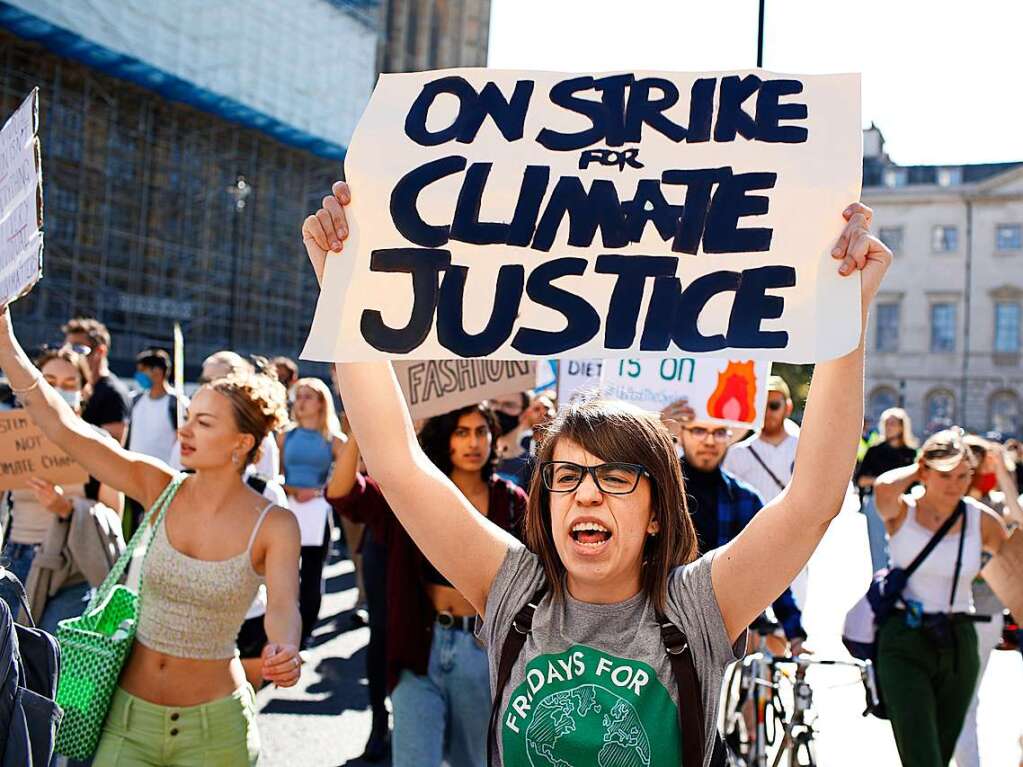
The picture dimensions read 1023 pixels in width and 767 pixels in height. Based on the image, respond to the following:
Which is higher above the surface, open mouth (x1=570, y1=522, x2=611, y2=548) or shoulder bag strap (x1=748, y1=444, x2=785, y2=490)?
shoulder bag strap (x1=748, y1=444, x2=785, y2=490)

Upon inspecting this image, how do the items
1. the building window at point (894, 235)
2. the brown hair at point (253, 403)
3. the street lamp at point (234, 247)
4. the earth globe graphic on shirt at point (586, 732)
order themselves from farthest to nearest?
the building window at point (894, 235) < the street lamp at point (234, 247) < the brown hair at point (253, 403) < the earth globe graphic on shirt at point (586, 732)

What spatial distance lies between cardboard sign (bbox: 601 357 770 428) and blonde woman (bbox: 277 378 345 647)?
1.79 m

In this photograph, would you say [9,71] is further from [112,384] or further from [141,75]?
[112,384]

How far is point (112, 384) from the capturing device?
6.14 meters

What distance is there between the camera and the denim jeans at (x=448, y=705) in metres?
3.35

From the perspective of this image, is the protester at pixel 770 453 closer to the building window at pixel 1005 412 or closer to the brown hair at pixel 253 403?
the brown hair at pixel 253 403

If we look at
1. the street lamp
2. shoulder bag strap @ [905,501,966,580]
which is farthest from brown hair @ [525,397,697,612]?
the street lamp

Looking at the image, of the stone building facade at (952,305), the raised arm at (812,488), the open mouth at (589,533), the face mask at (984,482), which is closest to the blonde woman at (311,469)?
the face mask at (984,482)

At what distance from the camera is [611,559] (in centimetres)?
193

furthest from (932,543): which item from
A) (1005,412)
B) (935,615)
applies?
(1005,412)

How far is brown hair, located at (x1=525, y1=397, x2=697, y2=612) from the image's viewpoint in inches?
79.1

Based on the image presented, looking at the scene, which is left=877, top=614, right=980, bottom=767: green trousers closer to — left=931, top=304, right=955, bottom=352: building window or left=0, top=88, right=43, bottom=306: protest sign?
left=0, top=88, right=43, bottom=306: protest sign

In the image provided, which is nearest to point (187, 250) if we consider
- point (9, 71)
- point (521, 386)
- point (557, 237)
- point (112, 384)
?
point (9, 71)

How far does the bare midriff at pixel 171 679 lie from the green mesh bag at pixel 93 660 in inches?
1.7
